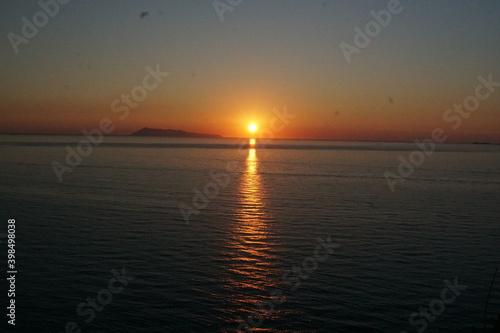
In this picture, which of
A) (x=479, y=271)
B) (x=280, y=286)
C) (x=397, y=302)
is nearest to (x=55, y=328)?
(x=280, y=286)

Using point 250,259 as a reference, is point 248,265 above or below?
below

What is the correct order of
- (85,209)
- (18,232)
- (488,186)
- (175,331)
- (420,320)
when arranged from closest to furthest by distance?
(175,331) → (420,320) → (18,232) → (85,209) → (488,186)

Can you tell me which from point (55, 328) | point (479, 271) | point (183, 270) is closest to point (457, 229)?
point (479, 271)

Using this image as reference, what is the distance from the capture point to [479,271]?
24.5 meters

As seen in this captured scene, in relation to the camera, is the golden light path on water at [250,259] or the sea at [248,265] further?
the golden light path on water at [250,259]

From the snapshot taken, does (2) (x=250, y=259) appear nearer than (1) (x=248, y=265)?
No

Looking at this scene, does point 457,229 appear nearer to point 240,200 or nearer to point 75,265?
point 240,200

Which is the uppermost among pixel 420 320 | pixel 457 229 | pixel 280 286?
pixel 457 229

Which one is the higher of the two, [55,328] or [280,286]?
[280,286]

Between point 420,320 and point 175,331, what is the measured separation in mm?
9502

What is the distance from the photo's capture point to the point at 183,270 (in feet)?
78.8

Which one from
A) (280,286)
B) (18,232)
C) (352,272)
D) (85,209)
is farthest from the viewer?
(85,209)

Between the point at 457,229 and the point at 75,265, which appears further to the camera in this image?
the point at 457,229

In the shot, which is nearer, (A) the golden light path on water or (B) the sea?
(B) the sea
